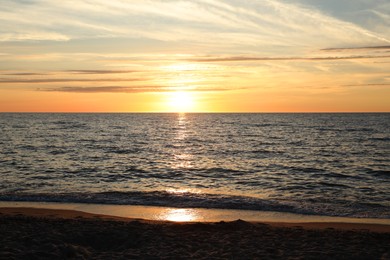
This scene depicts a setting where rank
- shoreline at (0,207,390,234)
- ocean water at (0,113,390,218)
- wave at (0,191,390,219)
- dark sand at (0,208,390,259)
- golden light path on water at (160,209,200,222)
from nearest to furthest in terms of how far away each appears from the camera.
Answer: dark sand at (0,208,390,259)
shoreline at (0,207,390,234)
golden light path on water at (160,209,200,222)
wave at (0,191,390,219)
ocean water at (0,113,390,218)

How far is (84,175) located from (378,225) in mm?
18608

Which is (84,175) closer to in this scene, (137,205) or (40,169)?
(40,169)

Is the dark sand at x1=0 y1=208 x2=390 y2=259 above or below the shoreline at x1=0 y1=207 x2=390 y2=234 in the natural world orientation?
above

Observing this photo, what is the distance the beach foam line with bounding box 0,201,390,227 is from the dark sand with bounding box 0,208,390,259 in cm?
124

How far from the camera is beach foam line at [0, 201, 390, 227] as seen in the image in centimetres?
1555

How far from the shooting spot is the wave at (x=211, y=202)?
1719cm

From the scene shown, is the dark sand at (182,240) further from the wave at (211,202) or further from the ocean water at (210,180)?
the ocean water at (210,180)

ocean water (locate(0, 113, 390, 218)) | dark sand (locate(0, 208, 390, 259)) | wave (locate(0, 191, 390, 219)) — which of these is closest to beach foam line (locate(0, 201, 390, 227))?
wave (locate(0, 191, 390, 219))

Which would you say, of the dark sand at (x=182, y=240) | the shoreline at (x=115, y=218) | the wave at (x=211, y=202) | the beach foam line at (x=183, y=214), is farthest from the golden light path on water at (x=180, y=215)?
the dark sand at (x=182, y=240)

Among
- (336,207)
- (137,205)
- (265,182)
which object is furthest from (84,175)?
(336,207)

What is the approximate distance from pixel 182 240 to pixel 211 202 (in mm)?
6973

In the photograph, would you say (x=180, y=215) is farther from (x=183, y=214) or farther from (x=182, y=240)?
(x=182, y=240)

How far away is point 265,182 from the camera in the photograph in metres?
24.3

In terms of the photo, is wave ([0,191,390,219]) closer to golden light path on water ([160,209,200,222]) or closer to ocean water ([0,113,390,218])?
ocean water ([0,113,390,218])
